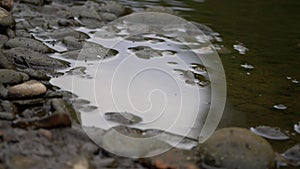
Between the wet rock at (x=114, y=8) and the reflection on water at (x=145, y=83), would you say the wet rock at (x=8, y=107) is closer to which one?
the reflection on water at (x=145, y=83)

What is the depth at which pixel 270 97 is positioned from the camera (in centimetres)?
395

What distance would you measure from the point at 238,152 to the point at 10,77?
1766 mm

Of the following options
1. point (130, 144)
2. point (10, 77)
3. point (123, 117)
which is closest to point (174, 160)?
point (130, 144)

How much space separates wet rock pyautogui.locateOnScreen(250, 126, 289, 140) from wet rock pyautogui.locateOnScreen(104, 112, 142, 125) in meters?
0.81

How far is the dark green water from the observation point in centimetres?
360

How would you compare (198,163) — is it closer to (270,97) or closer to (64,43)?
(270,97)

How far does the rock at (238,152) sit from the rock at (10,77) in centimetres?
154

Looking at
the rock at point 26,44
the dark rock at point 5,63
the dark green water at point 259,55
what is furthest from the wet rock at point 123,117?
the rock at point 26,44

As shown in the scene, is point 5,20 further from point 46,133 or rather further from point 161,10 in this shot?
point 161,10

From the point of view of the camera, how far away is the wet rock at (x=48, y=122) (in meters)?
2.89

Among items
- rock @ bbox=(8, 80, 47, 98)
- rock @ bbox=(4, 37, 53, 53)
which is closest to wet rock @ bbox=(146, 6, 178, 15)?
rock @ bbox=(4, 37, 53, 53)

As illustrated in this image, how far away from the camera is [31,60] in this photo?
4.13 m

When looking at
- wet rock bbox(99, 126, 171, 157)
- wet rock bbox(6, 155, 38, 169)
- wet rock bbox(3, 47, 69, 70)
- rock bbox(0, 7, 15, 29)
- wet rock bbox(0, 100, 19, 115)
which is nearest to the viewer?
wet rock bbox(6, 155, 38, 169)

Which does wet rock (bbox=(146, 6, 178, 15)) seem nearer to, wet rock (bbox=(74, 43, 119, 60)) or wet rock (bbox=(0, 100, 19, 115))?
wet rock (bbox=(74, 43, 119, 60))
